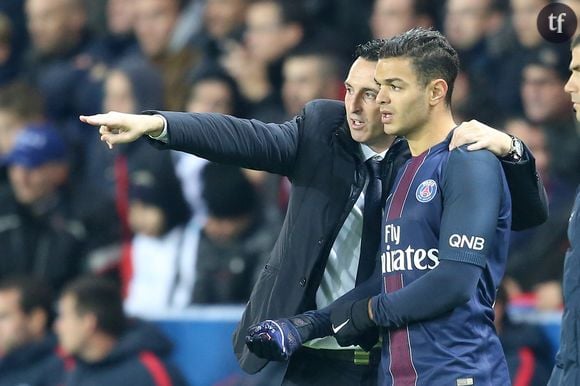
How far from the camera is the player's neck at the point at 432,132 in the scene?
156 inches

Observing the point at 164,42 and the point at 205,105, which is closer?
the point at 205,105

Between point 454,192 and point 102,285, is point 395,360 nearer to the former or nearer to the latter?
point 454,192

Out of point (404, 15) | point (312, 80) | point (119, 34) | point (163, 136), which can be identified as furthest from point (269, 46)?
point (163, 136)

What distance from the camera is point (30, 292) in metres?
7.57

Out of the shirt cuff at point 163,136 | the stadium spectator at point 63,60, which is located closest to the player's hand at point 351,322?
the shirt cuff at point 163,136

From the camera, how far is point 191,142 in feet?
13.3

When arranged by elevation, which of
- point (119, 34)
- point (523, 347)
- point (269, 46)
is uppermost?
point (119, 34)

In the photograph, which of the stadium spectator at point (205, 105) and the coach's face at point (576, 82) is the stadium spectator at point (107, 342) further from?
the coach's face at point (576, 82)

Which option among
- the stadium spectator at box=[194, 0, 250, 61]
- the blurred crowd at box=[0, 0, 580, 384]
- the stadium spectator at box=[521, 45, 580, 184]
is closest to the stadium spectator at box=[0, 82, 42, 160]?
the blurred crowd at box=[0, 0, 580, 384]

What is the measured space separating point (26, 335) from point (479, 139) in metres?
4.31

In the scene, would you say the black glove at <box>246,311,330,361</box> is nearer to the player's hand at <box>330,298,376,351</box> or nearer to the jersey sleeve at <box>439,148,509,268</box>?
the player's hand at <box>330,298,376,351</box>

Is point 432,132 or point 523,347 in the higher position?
point 432,132

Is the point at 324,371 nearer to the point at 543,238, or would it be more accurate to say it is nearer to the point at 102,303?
the point at 543,238

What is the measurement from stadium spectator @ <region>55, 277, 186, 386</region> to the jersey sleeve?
3336mm
